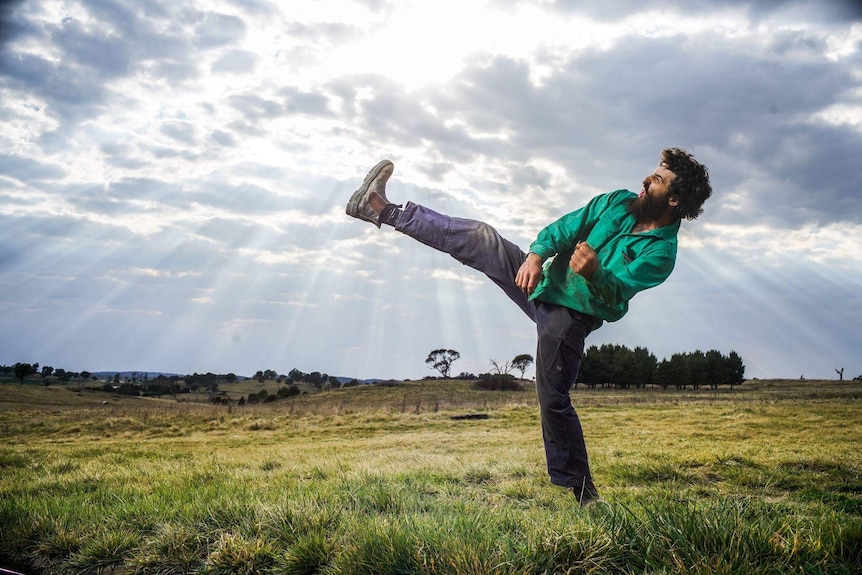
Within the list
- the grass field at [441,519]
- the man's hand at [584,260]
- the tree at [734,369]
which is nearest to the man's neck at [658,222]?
the man's hand at [584,260]

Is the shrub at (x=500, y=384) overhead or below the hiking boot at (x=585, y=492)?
below

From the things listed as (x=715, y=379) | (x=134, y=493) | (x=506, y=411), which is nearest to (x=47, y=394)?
(x=506, y=411)

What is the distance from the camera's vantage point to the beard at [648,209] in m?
4.08

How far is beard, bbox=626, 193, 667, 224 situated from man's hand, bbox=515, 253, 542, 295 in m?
0.95

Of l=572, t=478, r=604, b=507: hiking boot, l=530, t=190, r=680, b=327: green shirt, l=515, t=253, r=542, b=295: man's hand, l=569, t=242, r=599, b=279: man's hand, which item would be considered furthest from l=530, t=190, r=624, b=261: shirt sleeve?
l=572, t=478, r=604, b=507: hiking boot

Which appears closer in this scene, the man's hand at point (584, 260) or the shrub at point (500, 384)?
the man's hand at point (584, 260)

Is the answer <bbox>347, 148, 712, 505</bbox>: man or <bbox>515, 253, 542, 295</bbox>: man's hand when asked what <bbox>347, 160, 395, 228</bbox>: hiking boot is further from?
<bbox>515, 253, 542, 295</bbox>: man's hand

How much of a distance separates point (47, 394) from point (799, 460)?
5122 cm

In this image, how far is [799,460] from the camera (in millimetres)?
7742

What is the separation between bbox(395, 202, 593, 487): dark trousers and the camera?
13.3 ft

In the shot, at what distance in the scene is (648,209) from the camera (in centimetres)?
410

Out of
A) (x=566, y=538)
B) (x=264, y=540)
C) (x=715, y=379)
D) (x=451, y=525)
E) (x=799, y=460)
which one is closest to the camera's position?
(x=566, y=538)

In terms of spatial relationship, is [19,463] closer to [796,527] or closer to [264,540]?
[264,540]

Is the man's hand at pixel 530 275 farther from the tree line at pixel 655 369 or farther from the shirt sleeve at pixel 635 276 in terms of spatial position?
the tree line at pixel 655 369
